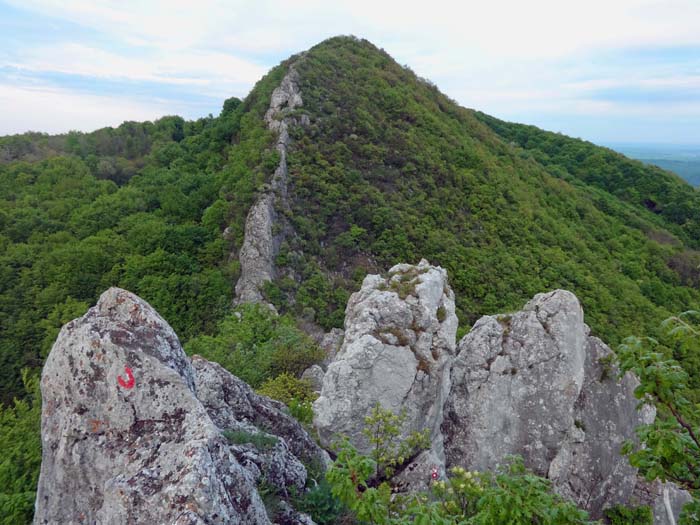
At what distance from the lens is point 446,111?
1699 inches

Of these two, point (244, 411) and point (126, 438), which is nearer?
point (126, 438)

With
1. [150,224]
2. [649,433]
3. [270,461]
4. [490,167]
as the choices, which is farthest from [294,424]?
[490,167]

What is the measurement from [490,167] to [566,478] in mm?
27299

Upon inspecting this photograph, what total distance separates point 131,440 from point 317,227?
69.5ft

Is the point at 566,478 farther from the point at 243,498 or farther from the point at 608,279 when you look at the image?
the point at 608,279

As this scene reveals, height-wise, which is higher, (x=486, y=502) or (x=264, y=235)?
(x=486, y=502)

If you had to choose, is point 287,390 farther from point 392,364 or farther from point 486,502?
point 486,502

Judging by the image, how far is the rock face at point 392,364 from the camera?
1014 cm

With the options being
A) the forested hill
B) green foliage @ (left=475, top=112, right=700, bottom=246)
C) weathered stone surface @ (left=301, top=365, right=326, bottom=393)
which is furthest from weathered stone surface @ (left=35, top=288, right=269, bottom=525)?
green foliage @ (left=475, top=112, right=700, bottom=246)

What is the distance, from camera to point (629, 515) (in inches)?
455

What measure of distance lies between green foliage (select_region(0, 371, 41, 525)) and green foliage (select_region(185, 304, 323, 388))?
604 centimetres

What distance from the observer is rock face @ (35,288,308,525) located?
4.27 m

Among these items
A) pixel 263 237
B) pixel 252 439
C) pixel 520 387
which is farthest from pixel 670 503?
pixel 263 237

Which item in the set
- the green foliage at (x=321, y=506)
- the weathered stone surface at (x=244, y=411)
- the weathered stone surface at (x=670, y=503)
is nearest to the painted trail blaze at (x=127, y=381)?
the weathered stone surface at (x=244, y=411)
